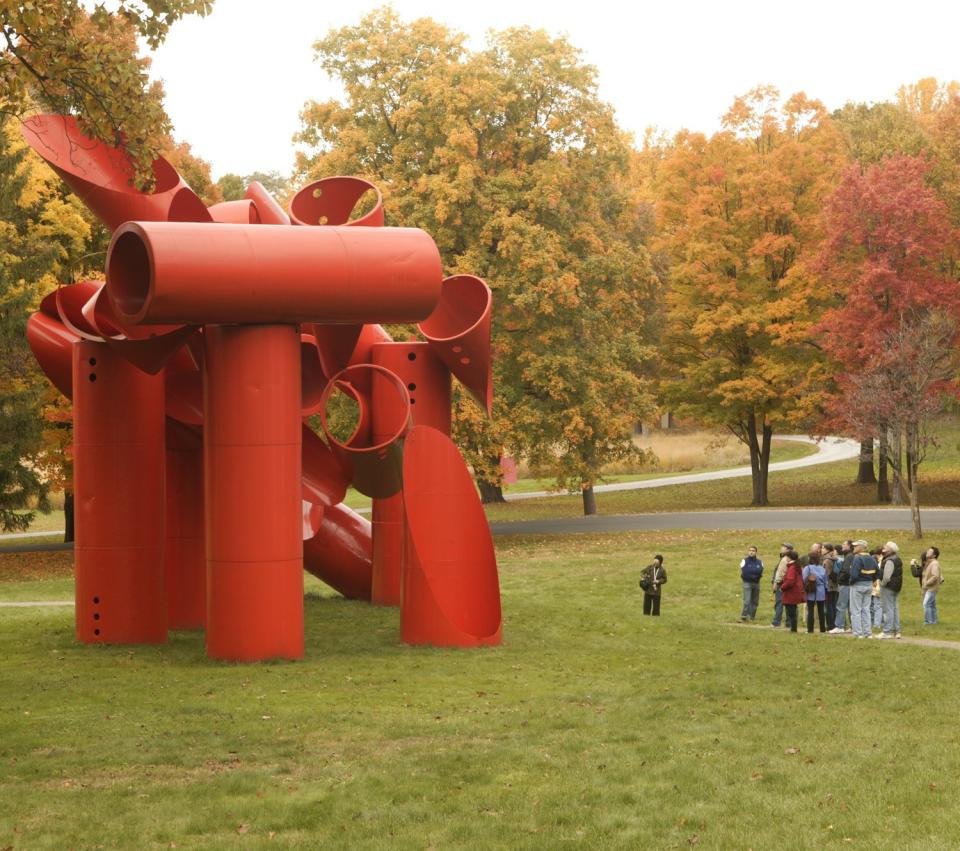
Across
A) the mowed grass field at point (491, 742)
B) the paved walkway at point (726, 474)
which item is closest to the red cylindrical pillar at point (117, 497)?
the mowed grass field at point (491, 742)

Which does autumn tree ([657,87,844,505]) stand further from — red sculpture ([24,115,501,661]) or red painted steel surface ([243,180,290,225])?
red painted steel surface ([243,180,290,225])

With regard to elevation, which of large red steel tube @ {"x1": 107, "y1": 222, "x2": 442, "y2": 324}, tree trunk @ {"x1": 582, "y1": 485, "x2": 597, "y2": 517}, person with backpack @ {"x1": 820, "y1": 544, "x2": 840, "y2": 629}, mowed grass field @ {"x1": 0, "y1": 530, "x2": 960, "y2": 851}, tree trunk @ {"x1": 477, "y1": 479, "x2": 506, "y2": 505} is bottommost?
mowed grass field @ {"x1": 0, "y1": 530, "x2": 960, "y2": 851}

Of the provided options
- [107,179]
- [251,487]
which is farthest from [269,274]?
[107,179]

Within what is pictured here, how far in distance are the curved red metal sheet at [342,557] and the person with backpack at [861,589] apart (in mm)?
7911

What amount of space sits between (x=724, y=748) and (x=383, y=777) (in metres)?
3.13

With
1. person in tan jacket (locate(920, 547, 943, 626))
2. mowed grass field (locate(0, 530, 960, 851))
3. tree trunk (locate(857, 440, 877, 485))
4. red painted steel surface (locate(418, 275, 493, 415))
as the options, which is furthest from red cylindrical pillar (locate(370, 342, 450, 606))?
tree trunk (locate(857, 440, 877, 485))

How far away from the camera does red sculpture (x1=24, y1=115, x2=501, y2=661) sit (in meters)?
16.6

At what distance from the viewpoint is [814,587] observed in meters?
21.4

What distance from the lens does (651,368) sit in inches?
2318

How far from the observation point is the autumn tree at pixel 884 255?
36.7m

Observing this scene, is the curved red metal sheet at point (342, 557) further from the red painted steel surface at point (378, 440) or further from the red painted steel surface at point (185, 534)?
the red painted steel surface at point (185, 534)

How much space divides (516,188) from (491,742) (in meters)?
24.7

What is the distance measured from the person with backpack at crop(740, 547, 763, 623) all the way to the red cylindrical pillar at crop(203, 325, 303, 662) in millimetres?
8497

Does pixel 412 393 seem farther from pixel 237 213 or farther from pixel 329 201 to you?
pixel 237 213
